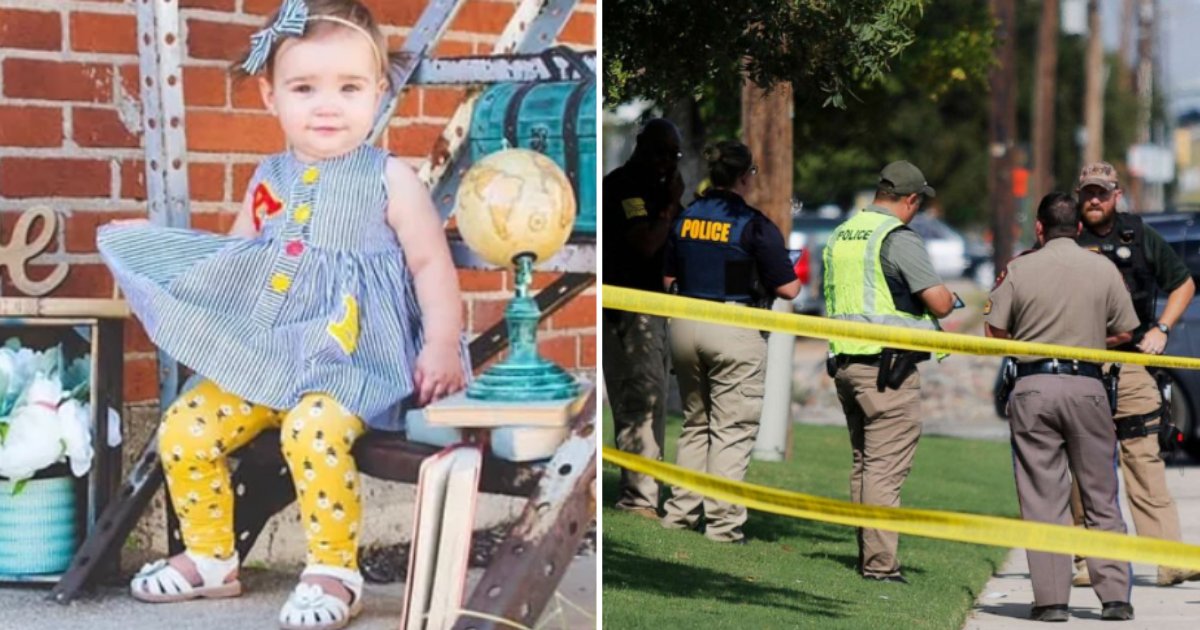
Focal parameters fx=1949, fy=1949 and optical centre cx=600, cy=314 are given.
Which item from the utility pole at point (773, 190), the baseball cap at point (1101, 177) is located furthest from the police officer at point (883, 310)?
the utility pole at point (773, 190)

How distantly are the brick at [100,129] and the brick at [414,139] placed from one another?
0.76 m

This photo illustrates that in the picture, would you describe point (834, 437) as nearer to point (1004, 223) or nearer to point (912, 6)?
point (912, 6)

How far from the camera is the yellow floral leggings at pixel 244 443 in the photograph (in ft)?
19.2

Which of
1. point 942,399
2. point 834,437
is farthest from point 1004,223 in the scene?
point 834,437

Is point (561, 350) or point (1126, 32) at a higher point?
point (1126, 32)

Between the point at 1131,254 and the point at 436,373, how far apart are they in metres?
4.18

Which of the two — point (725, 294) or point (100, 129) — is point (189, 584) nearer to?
point (100, 129)

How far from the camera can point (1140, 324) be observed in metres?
8.84

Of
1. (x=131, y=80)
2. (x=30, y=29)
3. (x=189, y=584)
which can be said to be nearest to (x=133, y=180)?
(x=131, y=80)

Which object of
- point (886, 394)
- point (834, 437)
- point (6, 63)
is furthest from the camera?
point (834, 437)

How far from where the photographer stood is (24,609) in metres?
5.87

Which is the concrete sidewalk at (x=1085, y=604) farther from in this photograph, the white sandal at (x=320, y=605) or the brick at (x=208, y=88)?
the brick at (x=208, y=88)

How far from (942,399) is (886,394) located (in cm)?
1248

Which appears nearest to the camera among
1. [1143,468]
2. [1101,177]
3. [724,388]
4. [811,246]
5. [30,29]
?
[30,29]
